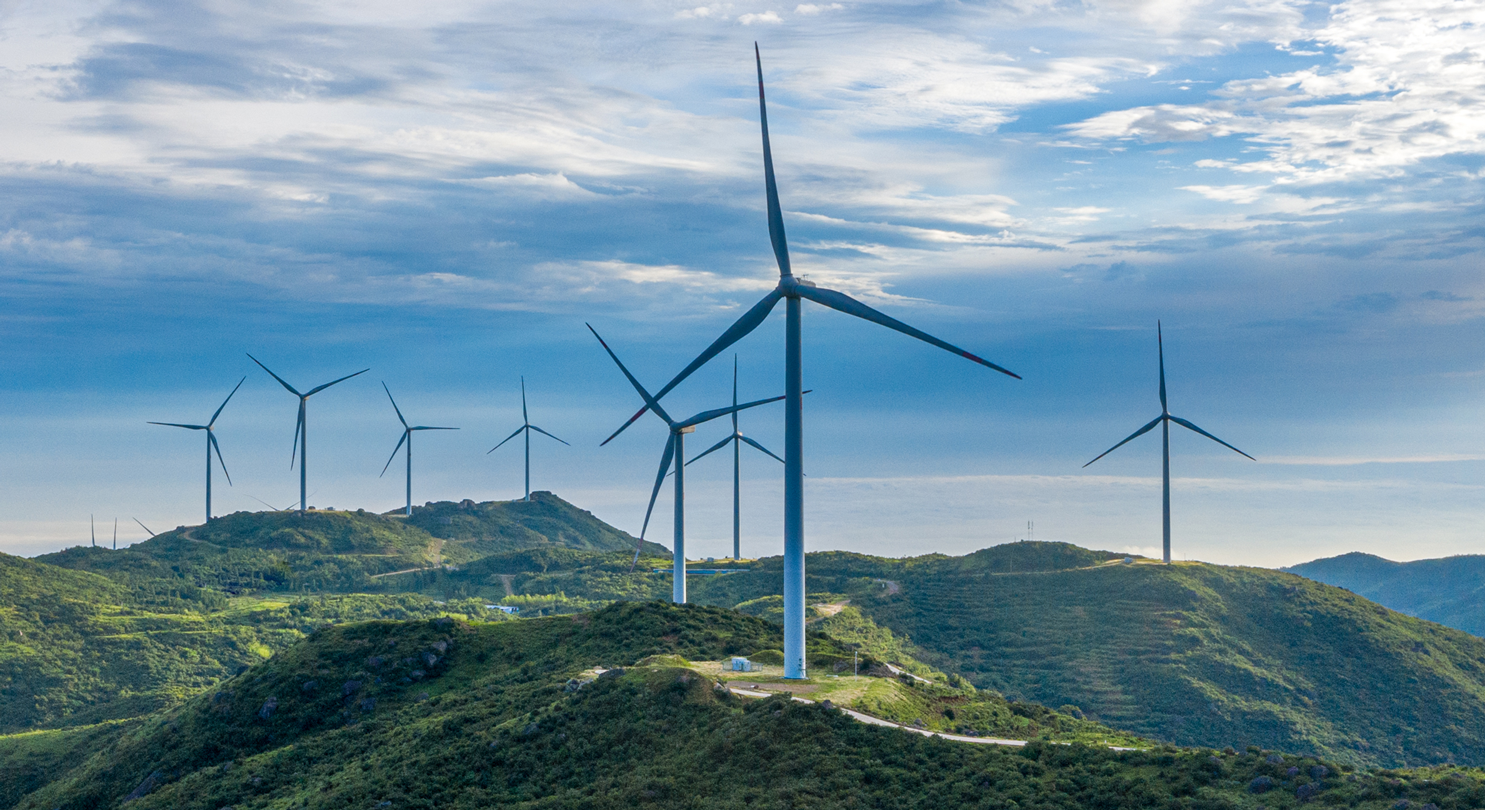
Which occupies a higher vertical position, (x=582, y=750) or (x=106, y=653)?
(x=582, y=750)

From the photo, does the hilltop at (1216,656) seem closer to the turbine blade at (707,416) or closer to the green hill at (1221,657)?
the green hill at (1221,657)

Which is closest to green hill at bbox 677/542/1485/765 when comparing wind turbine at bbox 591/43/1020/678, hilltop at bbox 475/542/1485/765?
hilltop at bbox 475/542/1485/765

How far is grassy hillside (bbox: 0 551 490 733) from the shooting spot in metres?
149

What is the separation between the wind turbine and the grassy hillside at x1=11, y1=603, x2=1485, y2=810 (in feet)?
29.2

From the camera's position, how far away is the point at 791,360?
78.6 metres

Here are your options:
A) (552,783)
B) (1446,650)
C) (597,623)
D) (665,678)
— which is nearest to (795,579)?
(665,678)

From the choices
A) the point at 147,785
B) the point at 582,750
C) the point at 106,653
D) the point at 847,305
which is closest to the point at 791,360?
the point at 847,305

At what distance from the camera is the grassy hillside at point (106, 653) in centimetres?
14888

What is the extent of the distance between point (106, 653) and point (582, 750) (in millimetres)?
133201

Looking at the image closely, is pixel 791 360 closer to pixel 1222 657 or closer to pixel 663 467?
pixel 663 467

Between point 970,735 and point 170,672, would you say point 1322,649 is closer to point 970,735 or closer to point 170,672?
point 970,735

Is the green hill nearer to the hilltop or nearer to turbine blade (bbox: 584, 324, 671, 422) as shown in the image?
the hilltop

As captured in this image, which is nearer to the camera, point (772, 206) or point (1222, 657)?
point (772, 206)

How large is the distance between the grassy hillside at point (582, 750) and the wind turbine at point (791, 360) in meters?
8.90
